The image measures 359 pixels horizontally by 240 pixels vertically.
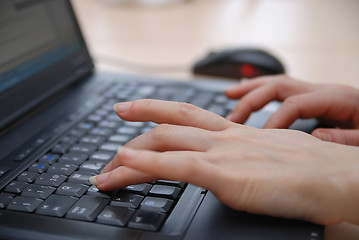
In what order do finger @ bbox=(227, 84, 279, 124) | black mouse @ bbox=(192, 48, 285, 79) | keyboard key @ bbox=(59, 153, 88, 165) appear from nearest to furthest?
1. keyboard key @ bbox=(59, 153, 88, 165)
2. finger @ bbox=(227, 84, 279, 124)
3. black mouse @ bbox=(192, 48, 285, 79)

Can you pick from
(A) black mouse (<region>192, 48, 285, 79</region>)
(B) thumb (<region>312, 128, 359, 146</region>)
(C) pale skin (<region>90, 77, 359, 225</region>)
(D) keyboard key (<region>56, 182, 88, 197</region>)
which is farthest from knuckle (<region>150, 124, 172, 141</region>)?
(A) black mouse (<region>192, 48, 285, 79</region>)

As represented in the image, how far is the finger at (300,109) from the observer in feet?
1.94

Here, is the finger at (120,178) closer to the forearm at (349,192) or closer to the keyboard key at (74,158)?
the keyboard key at (74,158)

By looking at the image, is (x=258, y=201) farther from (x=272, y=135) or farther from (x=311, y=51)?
(x=311, y=51)

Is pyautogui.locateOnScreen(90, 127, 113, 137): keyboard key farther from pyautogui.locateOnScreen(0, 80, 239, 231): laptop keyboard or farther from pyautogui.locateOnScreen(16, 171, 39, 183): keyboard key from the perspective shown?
pyautogui.locateOnScreen(16, 171, 39, 183): keyboard key

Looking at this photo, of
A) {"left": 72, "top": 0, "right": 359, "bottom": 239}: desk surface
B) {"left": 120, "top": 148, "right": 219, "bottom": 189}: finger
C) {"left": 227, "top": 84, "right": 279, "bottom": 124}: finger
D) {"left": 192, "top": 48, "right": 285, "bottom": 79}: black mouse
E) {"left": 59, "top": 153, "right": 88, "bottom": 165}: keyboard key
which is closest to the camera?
{"left": 120, "top": 148, "right": 219, "bottom": 189}: finger

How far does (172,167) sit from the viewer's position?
1.34ft

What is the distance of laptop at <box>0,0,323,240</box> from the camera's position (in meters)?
0.42

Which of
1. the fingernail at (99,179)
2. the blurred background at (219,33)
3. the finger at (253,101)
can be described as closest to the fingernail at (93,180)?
the fingernail at (99,179)

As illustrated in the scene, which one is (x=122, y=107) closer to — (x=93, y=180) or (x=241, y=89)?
(x=93, y=180)

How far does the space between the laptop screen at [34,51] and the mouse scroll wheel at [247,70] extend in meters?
0.34

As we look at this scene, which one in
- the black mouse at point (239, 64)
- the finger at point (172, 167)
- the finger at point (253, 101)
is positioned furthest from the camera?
the black mouse at point (239, 64)

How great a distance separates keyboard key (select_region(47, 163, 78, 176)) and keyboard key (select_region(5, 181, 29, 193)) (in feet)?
0.12

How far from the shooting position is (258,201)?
1.35ft
